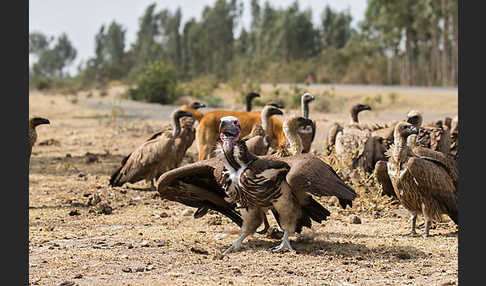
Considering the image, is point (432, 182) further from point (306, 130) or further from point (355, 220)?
point (306, 130)

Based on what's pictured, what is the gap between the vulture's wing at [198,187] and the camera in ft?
20.1

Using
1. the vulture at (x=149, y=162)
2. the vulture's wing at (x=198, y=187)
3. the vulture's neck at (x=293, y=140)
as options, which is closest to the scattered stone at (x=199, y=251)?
the vulture's wing at (x=198, y=187)

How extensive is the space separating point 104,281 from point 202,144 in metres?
5.98

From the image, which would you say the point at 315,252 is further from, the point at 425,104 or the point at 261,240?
the point at 425,104

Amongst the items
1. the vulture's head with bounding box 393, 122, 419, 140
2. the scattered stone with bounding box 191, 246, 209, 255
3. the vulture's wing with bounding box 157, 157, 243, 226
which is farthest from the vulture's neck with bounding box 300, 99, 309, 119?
the scattered stone with bounding box 191, 246, 209, 255

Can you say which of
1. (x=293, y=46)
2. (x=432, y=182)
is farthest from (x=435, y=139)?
(x=293, y=46)

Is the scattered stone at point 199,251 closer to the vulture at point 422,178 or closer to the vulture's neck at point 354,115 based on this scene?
the vulture at point 422,178

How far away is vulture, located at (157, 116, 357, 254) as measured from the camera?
18.5 feet

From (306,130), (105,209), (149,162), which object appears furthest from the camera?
(306,130)

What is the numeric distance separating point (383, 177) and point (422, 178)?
649 mm

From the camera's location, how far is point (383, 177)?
7180 mm

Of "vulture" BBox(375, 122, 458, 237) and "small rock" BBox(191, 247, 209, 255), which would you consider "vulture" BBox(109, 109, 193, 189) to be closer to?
"small rock" BBox(191, 247, 209, 255)

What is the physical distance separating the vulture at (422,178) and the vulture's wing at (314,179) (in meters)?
1.04

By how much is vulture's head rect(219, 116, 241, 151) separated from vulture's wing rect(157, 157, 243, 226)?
1.40 feet
